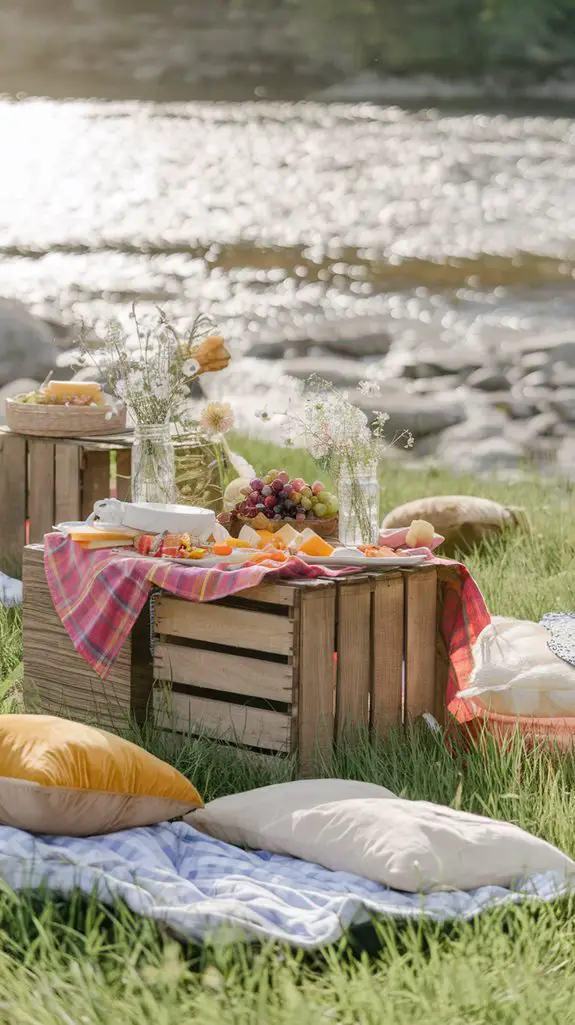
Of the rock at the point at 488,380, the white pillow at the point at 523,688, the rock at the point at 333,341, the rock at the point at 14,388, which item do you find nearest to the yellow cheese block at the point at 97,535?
the white pillow at the point at 523,688

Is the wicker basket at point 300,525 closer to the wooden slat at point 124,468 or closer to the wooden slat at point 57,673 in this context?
the wooden slat at point 57,673

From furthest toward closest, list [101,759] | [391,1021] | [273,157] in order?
[273,157], [101,759], [391,1021]

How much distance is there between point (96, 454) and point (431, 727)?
74.2 inches

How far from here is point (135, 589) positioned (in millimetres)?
3432

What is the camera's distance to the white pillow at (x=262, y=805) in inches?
112

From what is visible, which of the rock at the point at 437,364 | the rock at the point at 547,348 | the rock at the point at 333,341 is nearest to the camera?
the rock at the point at 437,364

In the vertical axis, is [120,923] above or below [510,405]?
below

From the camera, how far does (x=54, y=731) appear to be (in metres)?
2.81

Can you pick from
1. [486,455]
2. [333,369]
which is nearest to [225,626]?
[486,455]

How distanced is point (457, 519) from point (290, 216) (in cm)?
1613

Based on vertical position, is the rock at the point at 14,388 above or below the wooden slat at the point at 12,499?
above

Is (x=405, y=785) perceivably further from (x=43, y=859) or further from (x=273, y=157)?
(x=273, y=157)

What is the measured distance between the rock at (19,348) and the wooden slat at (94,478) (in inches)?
164

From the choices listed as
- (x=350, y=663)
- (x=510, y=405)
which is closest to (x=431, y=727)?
(x=350, y=663)
